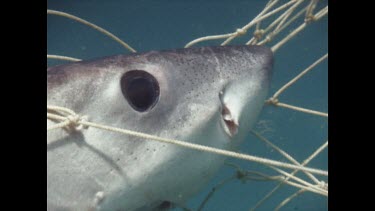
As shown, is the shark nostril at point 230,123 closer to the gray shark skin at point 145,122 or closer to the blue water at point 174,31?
the gray shark skin at point 145,122

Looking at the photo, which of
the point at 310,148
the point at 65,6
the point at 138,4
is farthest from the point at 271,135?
the point at 65,6

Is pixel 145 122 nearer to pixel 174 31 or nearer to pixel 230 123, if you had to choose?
pixel 230 123

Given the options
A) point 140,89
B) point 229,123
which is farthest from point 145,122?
point 229,123

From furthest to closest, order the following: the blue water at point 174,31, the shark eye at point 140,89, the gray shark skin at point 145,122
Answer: the blue water at point 174,31 → the shark eye at point 140,89 → the gray shark skin at point 145,122

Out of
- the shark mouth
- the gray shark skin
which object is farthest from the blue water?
the shark mouth

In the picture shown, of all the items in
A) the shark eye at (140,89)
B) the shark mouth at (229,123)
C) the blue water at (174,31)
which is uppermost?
the blue water at (174,31)

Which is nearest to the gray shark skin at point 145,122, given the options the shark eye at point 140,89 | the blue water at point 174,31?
the shark eye at point 140,89

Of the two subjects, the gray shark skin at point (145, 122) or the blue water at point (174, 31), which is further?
the blue water at point (174, 31)

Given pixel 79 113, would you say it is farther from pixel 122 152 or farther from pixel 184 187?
pixel 184 187

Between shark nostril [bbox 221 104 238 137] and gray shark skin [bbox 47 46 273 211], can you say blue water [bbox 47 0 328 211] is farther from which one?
shark nostril [bbox 221 104 238 137]
